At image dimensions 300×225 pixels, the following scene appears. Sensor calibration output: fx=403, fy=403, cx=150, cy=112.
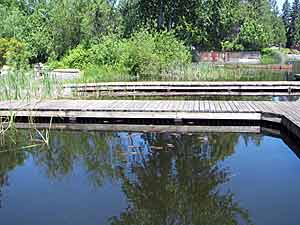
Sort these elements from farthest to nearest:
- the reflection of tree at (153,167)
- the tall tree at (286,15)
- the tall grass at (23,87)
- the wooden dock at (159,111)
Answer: the tall tree at (286,15), the tall grass at (23,87), the wooden dock at (159,111), the reflection of tree at (153,167)

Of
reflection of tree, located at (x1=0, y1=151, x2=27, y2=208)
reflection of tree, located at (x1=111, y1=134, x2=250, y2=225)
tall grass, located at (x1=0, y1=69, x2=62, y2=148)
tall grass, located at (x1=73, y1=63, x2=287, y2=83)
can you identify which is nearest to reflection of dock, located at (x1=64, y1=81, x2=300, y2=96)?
tall grass, located at (x1=73, y1=63, x2=287, y2=83)

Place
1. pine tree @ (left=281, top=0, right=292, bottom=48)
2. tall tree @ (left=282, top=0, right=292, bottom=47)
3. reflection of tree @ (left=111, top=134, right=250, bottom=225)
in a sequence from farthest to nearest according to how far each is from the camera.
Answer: tall tree @ (left=282, top=0, right=292, bottom=47)
pine tree @ (left=281, top=0, right=292, bottom=48)
reflection of tree @ (left=111, top=134, right=250, bottom=225)

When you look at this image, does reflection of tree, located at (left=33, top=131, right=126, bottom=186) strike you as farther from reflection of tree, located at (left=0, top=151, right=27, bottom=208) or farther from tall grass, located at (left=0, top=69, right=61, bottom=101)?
tall grass, located at (left=0, top=69, right=61, bottom=101)

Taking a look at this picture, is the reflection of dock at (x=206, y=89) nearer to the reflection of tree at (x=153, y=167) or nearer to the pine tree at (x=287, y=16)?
the reflection of tree at (x=153, y=167)

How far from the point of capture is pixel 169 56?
1889 cm

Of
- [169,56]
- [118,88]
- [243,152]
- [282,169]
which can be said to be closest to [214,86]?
[118,88]

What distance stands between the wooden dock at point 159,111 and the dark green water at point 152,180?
2.29ft

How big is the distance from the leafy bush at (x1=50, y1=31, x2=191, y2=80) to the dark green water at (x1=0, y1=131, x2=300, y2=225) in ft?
35.4

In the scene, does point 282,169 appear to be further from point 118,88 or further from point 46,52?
point 46,52

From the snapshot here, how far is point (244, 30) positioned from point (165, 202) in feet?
118

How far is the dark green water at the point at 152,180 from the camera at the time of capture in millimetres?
3791

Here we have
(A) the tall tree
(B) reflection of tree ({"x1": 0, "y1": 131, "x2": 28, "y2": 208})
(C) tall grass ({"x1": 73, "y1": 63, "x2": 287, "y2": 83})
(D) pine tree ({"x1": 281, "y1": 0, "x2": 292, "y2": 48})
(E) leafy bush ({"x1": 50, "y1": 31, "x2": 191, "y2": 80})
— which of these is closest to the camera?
(B) reflection of tree ({"x1": 0, "y1": 131, "x2": 28, "y2": 208})

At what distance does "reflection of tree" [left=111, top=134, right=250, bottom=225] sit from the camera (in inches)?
147

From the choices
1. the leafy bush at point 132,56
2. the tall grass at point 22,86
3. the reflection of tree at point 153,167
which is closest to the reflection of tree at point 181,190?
the reflection of tree at point 153,167
